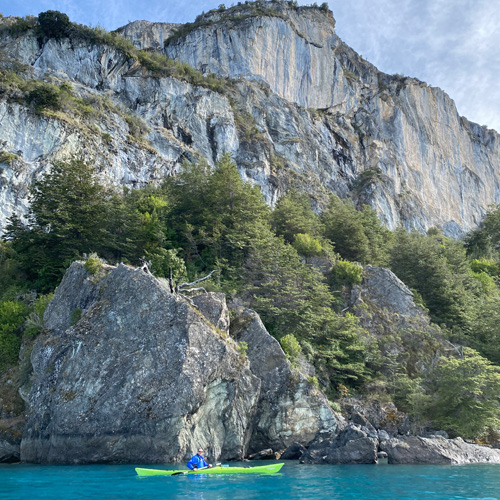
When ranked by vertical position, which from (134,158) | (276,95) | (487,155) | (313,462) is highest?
(487,155)

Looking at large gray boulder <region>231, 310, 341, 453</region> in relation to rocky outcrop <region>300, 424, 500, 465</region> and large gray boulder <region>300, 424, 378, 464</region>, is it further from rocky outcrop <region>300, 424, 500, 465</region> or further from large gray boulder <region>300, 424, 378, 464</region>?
large gray boulder <region>300, 424, 378, 464</region>

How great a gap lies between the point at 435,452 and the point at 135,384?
43.9ft

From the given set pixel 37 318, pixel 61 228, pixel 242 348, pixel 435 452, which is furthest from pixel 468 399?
pixel 61 228

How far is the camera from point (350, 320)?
31406 mm

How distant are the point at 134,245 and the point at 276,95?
2050 inches

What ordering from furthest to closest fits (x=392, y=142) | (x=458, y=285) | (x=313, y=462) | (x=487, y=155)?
1. (x=487, y=155)
2. (x=392, y=142)
3. (x=458, y=285)
4. (x=313, y=462)

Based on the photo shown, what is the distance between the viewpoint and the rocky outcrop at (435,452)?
19578 millimetres

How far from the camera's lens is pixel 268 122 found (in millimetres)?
70625

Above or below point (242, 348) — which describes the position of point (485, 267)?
above

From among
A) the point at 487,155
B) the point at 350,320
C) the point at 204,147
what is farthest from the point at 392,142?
the point at 350,320

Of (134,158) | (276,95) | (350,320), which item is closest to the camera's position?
(350,320)

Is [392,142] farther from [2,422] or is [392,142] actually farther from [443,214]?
[2,422]

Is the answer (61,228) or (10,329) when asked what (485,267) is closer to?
(61,228)

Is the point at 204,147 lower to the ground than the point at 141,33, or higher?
lower
